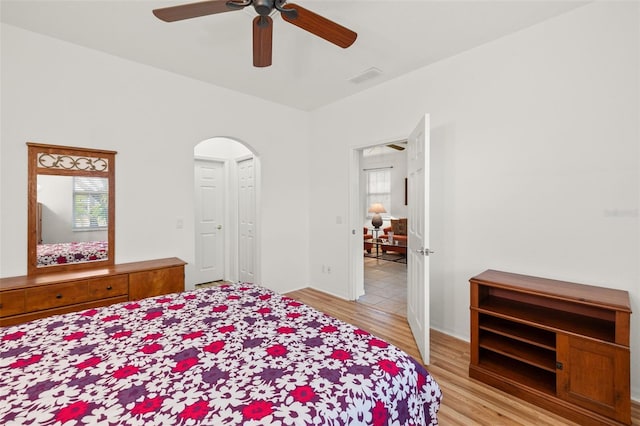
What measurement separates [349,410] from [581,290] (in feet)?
6.48

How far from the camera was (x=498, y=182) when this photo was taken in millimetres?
2596

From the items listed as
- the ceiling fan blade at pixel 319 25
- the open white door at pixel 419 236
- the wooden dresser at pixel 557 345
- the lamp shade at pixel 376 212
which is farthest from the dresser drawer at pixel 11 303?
the lamp shade at pixel 376 212

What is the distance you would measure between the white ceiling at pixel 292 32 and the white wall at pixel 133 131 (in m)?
0.20

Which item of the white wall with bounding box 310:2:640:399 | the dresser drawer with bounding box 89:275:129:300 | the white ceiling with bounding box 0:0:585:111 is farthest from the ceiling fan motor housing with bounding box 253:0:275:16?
the dresser drawer with bounding box 89:275:129:300

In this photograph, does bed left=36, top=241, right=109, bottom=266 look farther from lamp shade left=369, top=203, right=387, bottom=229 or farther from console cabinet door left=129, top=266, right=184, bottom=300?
lamp shade left=369, top=203, right=387, bottom=229

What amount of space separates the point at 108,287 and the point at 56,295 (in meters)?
0.33

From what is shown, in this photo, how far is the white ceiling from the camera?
7.12ft

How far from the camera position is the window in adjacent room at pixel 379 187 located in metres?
8.12

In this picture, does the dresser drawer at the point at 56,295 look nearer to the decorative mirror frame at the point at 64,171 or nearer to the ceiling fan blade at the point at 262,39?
the decorative mirror frame at the point at 64,171

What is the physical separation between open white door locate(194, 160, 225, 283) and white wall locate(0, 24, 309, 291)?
1159mm

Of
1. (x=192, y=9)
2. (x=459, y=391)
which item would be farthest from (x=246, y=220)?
(x=459, y=391)

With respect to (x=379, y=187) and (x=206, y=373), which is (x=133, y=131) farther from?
(x=379, y=187)

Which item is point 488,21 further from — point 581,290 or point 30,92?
point 30,92

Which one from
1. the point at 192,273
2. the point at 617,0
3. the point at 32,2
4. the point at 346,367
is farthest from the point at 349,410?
the point at 32,2
